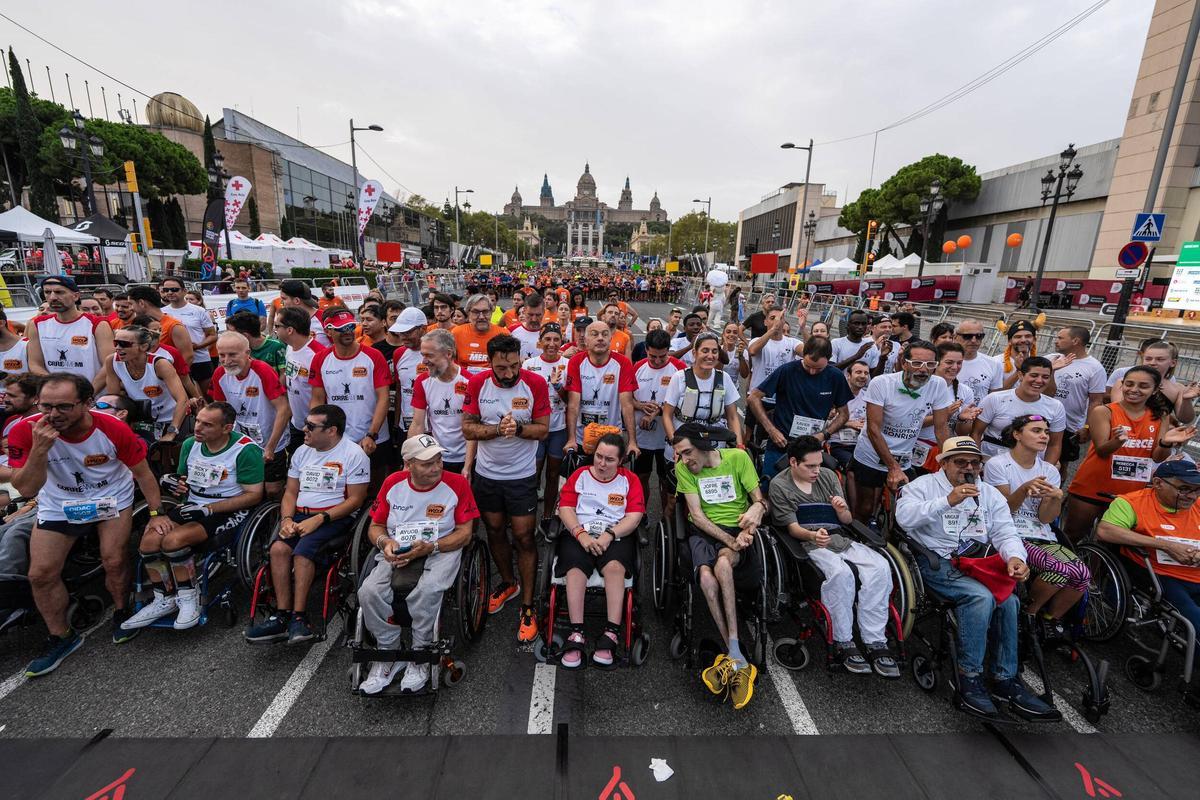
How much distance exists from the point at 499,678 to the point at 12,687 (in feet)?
9.39

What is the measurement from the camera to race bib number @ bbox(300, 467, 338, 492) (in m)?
3.57

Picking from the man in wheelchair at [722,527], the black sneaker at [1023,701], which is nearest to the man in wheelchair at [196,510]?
the man in wheelchair at [722,527]

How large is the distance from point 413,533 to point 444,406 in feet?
3.85

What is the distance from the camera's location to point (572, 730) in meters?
2.91

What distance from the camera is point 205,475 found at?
11.8 feet

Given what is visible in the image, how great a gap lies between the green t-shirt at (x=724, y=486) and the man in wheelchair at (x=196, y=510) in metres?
3.13

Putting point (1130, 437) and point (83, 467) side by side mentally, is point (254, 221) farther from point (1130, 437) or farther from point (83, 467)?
point (1130, 437)

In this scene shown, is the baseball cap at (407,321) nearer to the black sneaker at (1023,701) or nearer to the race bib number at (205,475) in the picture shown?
the race bib number at (205,475)

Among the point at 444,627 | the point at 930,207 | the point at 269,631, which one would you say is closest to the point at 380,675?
the point at 444,627

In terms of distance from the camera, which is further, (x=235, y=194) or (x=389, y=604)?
(x=235, y=194)

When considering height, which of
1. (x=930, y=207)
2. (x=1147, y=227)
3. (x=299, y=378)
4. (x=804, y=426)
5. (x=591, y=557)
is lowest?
(x=591, y=557)

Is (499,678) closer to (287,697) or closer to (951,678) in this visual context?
(287,697)

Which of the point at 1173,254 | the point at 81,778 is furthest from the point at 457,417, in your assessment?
the point at 1173,254

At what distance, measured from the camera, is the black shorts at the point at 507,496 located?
12.6 feet
